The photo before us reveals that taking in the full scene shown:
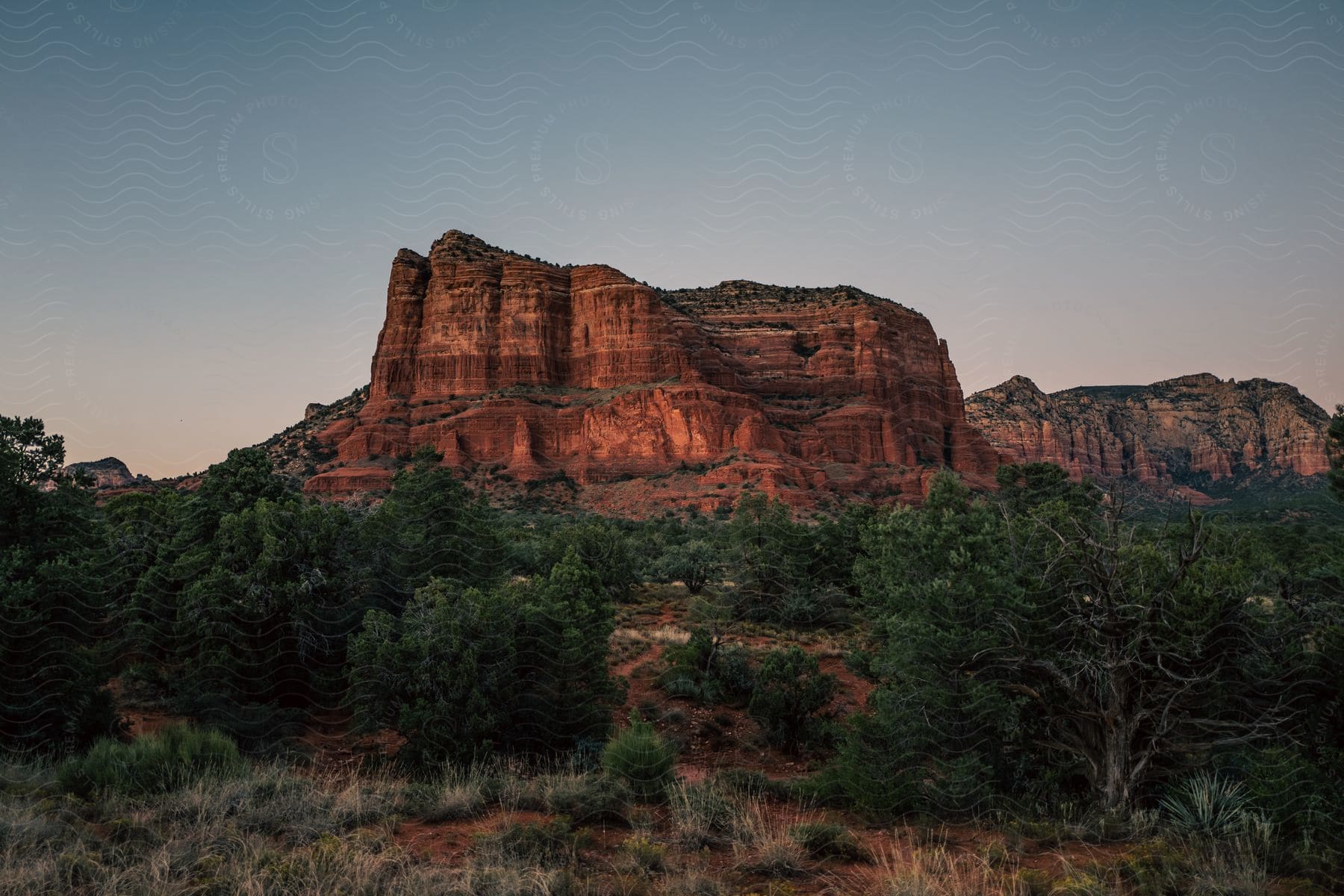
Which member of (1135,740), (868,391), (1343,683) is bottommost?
(1135,740)

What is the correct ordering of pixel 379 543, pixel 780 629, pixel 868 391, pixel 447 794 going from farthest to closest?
1. pixel 868 391
2. pixel 780 629
3. pixel 379 543
4. pixel 447 794

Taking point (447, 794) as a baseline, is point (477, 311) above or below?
above

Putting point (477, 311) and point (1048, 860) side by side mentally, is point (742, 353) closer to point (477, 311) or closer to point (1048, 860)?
point (477, 311)

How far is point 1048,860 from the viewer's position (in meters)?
5.51

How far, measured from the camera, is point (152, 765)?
704 cm

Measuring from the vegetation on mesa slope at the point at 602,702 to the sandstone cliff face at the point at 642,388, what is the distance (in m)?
51.7

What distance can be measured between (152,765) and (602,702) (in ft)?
18.4

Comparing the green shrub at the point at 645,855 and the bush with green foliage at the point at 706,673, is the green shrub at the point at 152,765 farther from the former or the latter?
the bush with green foliage at the point at 706,673

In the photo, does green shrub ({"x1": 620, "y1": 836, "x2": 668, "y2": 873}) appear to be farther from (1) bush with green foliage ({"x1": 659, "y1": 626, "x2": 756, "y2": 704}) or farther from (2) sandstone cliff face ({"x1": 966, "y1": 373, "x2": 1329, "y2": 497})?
(2) sandstone cliff face ({"x1": 966, "y1": 373, "x2": 1329, "y2": 497})

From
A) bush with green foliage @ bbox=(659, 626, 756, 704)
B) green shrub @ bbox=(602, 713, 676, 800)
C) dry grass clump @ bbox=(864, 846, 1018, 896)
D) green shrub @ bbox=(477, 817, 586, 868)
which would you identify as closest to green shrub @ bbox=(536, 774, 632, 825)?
green shrub @ bbox=(602, 713, 676, 800)

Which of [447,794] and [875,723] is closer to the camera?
[447,794]

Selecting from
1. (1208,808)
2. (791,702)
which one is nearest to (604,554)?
(791,702)

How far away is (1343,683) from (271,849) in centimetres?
976

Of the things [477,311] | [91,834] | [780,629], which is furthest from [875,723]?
[477,311]
